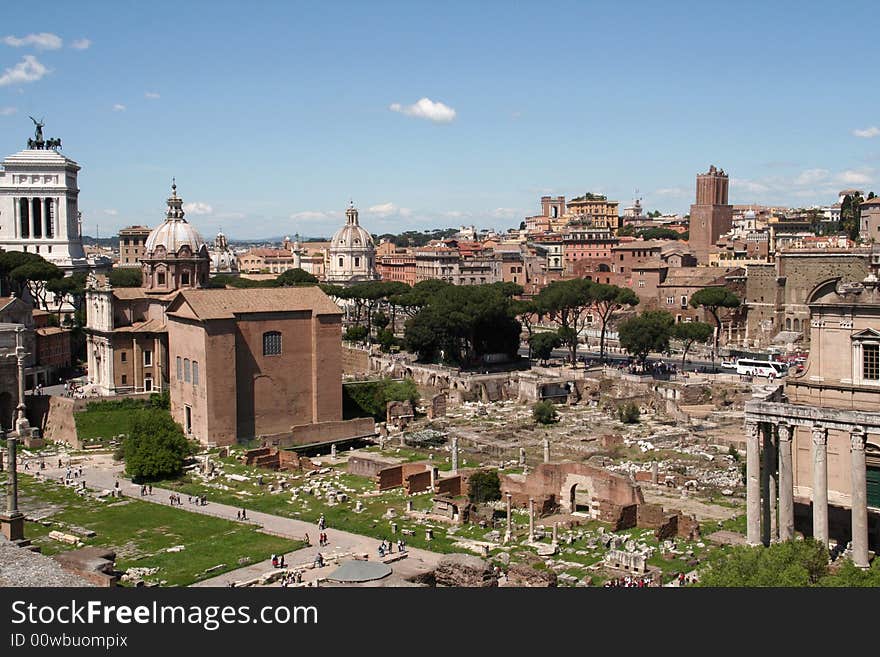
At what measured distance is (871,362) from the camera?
2527 centimetres

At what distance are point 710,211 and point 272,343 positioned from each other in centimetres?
7432

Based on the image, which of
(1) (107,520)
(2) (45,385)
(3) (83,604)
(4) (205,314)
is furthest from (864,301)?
(2) (45,385)

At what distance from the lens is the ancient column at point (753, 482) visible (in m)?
24.4

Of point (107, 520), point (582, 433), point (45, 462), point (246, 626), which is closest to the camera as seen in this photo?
point (246, 626)

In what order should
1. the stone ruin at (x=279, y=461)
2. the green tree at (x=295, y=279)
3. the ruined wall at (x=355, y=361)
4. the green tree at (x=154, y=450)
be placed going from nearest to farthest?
the green tree at (x=154, y=450), the stone ruin at (x=279, y=461), the ruined wall at (x=355, y=361), the green tree at (x=295, y=279)

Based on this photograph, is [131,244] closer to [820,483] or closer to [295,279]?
[295,279]

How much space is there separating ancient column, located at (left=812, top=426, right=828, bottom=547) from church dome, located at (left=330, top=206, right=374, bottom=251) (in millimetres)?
90373

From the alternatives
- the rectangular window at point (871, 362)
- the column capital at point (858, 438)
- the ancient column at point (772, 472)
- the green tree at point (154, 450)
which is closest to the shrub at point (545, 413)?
the green tree at point (154, 450)

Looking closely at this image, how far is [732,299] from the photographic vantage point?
7556 centimetres

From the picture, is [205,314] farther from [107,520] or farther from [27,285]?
[27,285]

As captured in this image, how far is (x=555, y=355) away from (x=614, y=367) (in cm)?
1060

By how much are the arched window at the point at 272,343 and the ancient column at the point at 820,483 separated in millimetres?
31556

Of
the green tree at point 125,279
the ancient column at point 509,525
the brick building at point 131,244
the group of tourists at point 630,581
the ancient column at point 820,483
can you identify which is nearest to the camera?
the ancient column at point 820,483

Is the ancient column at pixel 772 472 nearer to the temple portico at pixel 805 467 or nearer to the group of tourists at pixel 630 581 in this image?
the temple portico at pixel 805 467
